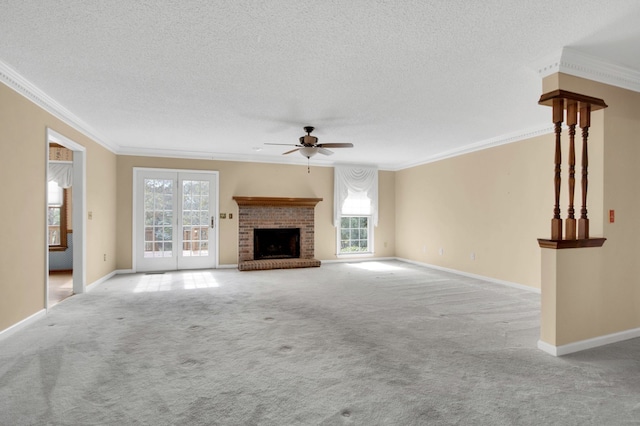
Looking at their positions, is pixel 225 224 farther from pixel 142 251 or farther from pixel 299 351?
pixel 299 351

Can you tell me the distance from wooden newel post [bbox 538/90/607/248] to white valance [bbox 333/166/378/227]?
17.8 feet

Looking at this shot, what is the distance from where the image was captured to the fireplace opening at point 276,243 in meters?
7.73

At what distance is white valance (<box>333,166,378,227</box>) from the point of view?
27.1 feet

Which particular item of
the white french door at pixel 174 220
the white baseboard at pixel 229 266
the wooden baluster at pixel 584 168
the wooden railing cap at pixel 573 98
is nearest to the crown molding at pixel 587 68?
the wooden railing cap at pixel 573 98

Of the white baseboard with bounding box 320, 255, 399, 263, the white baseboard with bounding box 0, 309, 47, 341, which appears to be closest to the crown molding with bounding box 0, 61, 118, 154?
the white baseboard with bounding box 0, 309, 47, 341

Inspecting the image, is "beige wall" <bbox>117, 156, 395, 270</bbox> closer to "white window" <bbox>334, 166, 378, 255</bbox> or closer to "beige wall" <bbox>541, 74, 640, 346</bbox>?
"white window" <bbox>334, 166, 378, 255</bbox>

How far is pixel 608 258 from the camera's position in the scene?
313cm

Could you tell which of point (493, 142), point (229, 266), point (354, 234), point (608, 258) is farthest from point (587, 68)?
point (229, 266)

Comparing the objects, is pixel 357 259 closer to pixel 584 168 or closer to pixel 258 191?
pixel 258 191

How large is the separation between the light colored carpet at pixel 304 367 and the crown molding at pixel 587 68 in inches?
94.0

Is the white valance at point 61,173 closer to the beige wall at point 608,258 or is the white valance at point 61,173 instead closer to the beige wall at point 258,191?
the beige wall at point 258,191

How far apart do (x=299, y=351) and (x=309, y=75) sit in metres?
2.50

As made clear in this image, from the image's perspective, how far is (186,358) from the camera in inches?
109

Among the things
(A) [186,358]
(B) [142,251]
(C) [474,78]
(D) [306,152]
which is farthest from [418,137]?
(B) [142,251]
